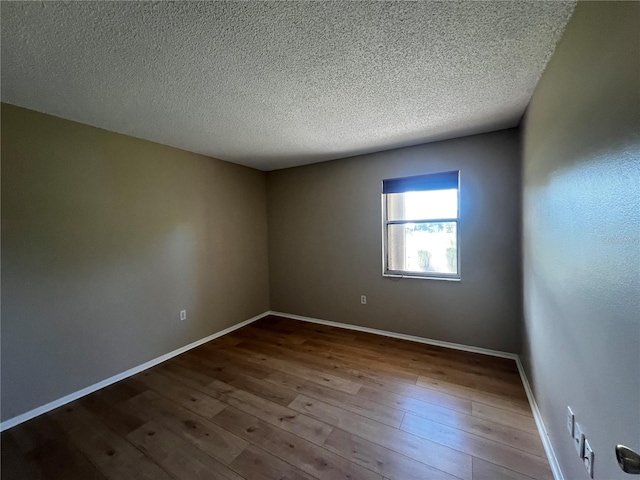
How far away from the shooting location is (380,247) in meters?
3.25

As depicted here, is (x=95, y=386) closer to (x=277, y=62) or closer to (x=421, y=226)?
(x=277, y=62)

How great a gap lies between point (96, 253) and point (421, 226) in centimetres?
347

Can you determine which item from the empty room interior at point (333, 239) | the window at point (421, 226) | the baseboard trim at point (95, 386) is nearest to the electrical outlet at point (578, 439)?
the empty room interior at point (333, 239)

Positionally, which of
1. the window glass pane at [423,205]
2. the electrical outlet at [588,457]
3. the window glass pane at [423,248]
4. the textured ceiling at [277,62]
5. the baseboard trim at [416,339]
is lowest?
the baseboard trim at [416,339]

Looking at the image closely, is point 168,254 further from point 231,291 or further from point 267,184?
point 267,184

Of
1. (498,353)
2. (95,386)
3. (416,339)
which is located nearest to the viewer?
(95,386)

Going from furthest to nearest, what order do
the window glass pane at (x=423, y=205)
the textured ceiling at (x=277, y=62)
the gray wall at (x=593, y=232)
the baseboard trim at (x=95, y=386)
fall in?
the window glass pane at (x=423, y=205)
the baseboard trim at (x=95, y=386)
the textured ceiling at (x=277, y=62)
the gray wall at (x=593, y=232)

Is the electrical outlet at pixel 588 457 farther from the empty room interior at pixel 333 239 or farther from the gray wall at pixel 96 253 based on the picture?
the gray wall at pixel 96 253

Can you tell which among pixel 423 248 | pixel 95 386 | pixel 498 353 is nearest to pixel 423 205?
pixel 423 248

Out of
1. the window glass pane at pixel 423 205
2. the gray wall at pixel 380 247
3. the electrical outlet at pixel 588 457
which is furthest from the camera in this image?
the window glass pane at pixel 423 205

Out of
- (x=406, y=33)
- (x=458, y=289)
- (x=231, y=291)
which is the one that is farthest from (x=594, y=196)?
(x=231, y=291)

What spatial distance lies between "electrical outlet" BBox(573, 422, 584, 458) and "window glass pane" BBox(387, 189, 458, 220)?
6.95ft

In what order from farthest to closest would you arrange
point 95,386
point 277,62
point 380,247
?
point 380,247, point 95,386, point 277,62

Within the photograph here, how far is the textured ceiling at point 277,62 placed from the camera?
1113 millimetres
